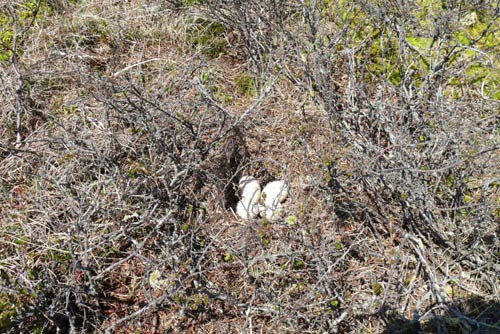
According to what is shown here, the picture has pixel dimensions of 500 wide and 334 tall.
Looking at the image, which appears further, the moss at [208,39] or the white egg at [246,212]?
the moss at [208,39]

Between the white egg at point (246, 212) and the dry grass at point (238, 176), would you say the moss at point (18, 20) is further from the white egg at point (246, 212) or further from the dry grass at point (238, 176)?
the white egg at point (246, 212)

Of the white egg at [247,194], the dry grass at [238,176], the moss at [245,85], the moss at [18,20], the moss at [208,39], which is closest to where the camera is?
the dry grass at [238,176]

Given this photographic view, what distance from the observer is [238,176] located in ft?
11.6

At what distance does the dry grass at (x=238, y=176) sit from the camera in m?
2.79

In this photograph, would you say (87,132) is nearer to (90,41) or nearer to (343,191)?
(90,41)

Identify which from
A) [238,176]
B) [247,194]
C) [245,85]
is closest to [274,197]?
[247,194]

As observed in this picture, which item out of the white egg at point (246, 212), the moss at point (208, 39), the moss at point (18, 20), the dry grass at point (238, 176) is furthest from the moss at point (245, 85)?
the moss at point (18, 20)

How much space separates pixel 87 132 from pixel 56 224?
67 cm

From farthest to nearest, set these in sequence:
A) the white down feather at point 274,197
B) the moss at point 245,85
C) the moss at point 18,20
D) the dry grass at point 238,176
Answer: the moss at point 245,85 < the moss at point 18,20 < the white down feather at point 274,197 < the dry grass at point 238,176

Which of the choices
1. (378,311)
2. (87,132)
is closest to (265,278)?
(378,311)

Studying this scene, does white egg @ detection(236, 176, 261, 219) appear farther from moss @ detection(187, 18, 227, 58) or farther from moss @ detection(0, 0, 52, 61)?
moss @ detection(0, 0, 52, 61)

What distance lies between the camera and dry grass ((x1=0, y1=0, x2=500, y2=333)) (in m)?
2.79

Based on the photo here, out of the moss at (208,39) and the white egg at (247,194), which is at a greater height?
the moss at (208,39)

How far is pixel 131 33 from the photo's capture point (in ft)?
13.8
